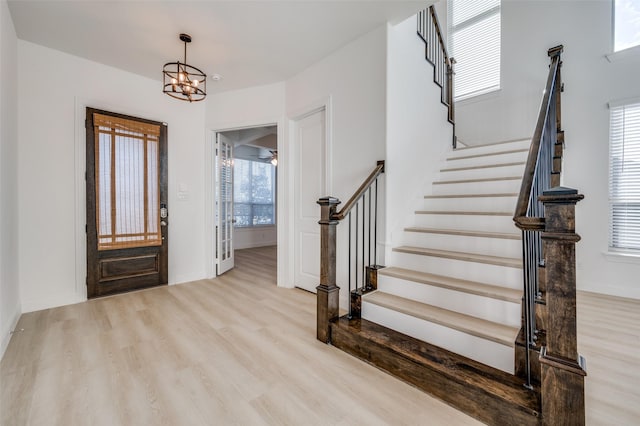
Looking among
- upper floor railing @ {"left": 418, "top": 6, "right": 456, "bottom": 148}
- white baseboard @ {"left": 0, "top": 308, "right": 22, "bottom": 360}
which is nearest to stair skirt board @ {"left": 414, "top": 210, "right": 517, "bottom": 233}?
upper floor railing @ {"left": 418, "top": 6, "right": 456, "bottom": 148}

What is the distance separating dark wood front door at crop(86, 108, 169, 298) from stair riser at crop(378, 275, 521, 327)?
3142 mm

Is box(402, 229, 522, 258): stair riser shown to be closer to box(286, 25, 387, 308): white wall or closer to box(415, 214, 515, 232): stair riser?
box(415, 214, 515, 232): stair riser

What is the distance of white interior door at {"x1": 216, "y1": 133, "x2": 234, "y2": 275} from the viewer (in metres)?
4.43

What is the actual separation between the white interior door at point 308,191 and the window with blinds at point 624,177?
12.3 feet

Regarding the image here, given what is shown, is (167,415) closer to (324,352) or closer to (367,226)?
(324,352)

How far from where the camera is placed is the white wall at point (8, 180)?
90.0 inches

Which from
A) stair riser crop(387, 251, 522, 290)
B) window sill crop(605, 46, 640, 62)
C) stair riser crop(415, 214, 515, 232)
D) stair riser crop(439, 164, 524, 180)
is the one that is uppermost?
window sill crop(605, 46, 640, 62)

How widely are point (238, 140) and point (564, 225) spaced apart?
578 cm

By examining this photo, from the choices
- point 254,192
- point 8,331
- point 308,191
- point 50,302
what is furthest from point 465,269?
point 254,192

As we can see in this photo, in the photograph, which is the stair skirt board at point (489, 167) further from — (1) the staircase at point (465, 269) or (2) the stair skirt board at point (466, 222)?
(2) the stair skirt board at point (466, 222)

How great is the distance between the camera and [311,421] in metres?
1.46

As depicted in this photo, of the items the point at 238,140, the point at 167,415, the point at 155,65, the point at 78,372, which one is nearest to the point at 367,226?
the point at 167,415

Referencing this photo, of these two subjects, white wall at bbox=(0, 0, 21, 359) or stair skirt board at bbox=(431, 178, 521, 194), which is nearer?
white wall at bbox=(0, 0, 21, 359)

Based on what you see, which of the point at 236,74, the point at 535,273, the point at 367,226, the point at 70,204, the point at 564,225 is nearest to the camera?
the point at 564,225
